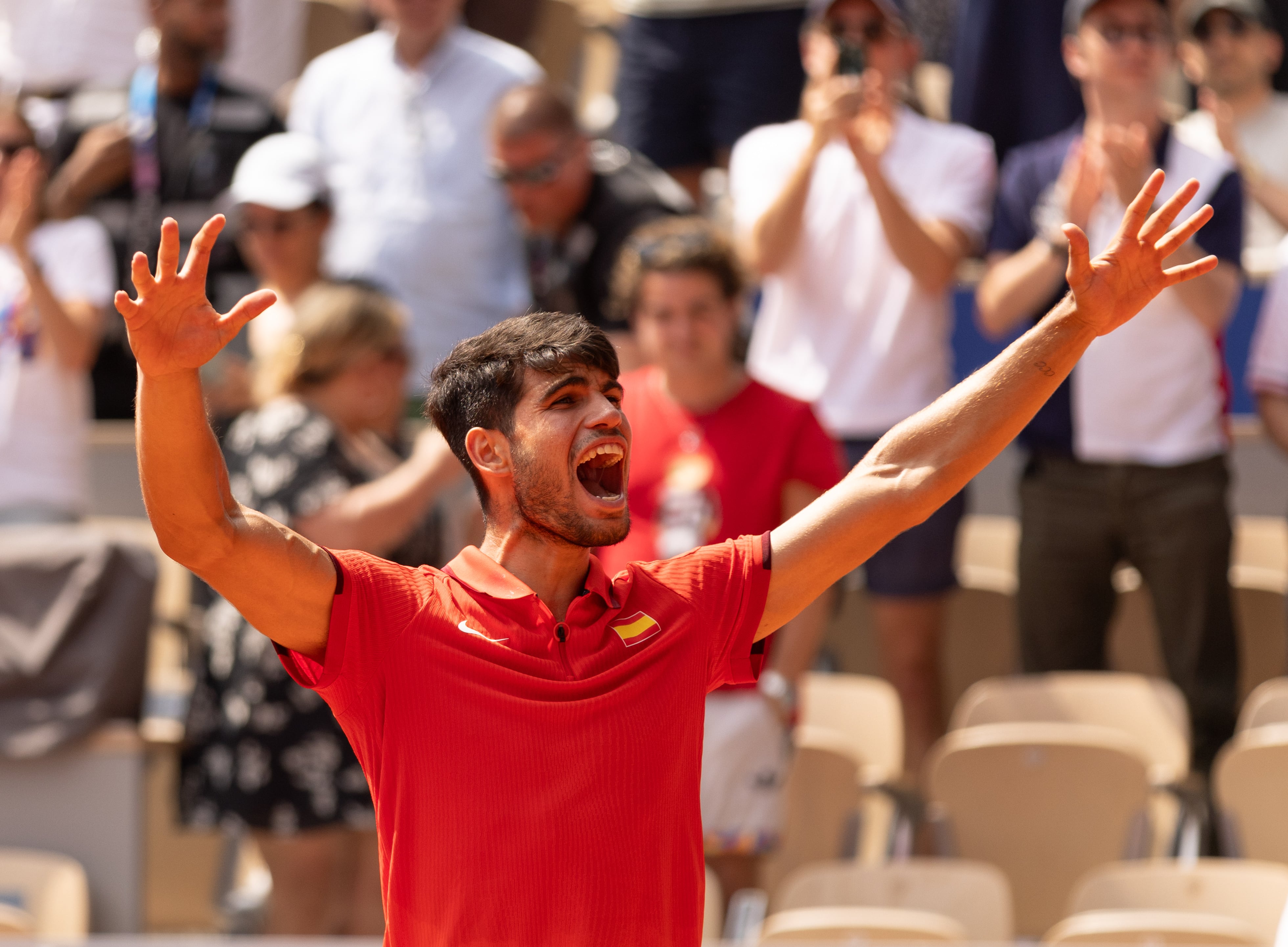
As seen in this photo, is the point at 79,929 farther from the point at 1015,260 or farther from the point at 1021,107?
the point at 1021,107

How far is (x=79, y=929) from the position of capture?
4.18 meters

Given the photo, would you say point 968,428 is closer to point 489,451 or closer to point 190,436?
point 489,451

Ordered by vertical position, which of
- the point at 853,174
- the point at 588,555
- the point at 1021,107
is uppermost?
the point at 1021,107

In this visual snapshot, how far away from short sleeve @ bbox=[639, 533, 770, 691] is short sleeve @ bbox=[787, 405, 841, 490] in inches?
67.0

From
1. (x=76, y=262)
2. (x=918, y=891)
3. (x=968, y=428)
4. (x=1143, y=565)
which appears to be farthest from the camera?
(x=76, y=262)

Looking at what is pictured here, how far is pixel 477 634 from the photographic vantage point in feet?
6.74

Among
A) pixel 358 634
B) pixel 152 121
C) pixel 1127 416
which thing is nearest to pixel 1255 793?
pixel 1127 416

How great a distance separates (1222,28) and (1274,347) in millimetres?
1099

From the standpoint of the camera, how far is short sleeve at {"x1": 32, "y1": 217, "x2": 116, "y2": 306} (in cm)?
502

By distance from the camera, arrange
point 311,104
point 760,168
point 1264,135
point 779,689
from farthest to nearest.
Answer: point 311,104 → point 1264,135 → point 760,168 → point 779,689

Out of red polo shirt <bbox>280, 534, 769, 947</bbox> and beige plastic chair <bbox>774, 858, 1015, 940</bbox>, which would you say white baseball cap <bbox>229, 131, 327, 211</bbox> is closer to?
beige plastic chair <bbox>774, 858, 1015, 940</bbox>

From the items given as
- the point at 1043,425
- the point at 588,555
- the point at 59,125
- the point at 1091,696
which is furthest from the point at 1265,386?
the point at 59,125

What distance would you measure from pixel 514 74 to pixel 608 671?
12.0 feet

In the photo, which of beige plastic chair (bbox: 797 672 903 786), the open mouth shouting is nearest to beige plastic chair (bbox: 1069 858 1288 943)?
beige plastic chair (bbox: 797 672 903 786)
